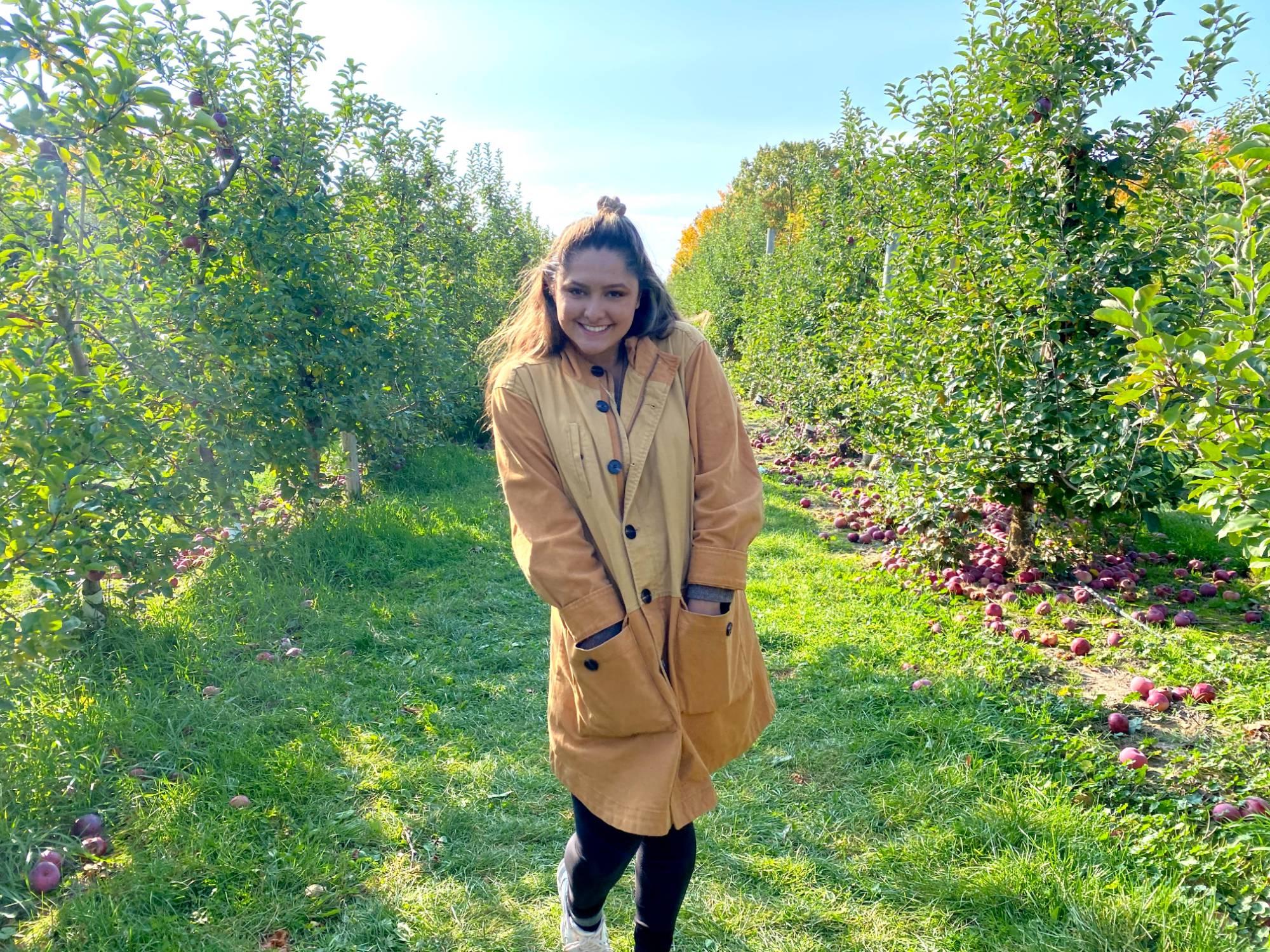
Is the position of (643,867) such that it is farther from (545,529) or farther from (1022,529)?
(1022,529)

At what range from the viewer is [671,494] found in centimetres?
168

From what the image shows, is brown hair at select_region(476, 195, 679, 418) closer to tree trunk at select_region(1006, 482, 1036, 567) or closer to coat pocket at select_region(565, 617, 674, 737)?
coat pocket at select_region(565, 617, 674, 737)

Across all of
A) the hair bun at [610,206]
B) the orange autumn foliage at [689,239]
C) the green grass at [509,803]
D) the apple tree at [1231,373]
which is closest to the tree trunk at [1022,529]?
the green grass at [509,803]

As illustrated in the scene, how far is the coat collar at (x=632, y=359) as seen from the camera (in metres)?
1.75

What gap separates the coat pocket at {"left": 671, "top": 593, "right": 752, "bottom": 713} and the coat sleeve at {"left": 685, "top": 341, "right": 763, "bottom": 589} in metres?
0.08

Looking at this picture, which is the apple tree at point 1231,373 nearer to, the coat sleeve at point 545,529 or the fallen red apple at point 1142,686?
the coat sleeve at point 545,529

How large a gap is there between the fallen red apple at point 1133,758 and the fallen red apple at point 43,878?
3.43 metres

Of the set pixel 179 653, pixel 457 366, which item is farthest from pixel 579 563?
pixel 457 366

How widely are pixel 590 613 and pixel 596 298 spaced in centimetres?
69

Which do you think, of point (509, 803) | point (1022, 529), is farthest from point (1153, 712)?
point (509, 803)

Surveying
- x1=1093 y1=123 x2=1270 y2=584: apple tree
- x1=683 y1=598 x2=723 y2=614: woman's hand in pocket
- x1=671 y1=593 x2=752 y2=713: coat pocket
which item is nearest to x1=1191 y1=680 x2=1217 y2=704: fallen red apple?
x1=1093 y1=123 x2=1270 y2=584: apple tree

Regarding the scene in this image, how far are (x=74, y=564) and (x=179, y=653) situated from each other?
79cm

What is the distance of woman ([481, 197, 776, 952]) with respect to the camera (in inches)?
63.8

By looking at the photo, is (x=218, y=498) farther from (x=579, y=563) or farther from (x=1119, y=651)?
(x=1119, y=651)
